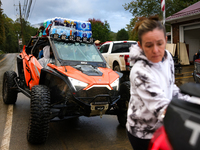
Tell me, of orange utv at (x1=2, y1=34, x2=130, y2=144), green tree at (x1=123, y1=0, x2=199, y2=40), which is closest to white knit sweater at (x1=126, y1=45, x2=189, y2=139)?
orange utv at (x1=2, y1=34, x2=130, y2=144)

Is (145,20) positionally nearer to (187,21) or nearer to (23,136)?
(23,136)

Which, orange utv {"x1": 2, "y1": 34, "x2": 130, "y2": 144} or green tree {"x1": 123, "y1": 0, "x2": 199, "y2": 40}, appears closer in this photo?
orange utv {"x1": 2, "y1": 34, "x2": 130, "y2": 144}

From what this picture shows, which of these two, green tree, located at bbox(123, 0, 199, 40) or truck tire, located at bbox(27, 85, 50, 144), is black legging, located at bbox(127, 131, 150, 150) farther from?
green tree, located at bbox(123, 0, 199, 40)

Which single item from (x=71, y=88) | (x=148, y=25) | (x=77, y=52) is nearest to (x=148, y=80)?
(x=148, y=25)

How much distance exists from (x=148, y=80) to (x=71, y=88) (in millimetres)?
2649

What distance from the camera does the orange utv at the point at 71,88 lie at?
3809 millimetres

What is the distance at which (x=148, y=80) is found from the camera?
149cm

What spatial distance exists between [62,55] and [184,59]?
15.0 meters

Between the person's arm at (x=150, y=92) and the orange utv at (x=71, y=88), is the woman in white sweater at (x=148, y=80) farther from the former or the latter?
the orange utv at (x=71, y=88)

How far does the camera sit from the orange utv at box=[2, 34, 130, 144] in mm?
3809

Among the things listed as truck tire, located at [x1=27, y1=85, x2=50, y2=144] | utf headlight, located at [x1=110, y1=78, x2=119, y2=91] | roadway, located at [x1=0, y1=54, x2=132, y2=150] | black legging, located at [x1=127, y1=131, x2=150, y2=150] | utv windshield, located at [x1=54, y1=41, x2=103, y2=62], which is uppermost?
utv windshield, located at [x1=54, y1=41, x2=103, y2=62]

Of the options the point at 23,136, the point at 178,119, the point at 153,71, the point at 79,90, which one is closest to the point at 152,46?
the point at 153,71

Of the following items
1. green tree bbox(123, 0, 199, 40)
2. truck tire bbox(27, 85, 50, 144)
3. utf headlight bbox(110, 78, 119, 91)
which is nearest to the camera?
truck tire bbox(27, 85, 50, 144)

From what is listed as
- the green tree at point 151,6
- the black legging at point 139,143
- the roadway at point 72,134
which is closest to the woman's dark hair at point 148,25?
the black legging at point 139,143
